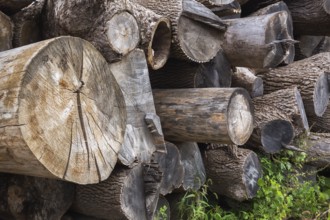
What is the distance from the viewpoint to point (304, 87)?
376 cm

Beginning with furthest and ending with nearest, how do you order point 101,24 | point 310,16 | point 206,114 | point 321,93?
point 310,16 < point 321,93 < point 206,114 < point 101,24

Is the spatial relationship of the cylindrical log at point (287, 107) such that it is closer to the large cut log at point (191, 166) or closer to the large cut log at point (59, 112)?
the large cut log at point (191, 166)

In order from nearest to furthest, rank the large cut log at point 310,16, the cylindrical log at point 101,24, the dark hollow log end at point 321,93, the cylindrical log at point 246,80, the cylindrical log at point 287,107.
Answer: the cylindrical log at point 101,24, the cylindrical log at point 287,107, the cylindrical log at point 246,80, the dark hollow log end at point 321,93, the large cut log at point 310,16

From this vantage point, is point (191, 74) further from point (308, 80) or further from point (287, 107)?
point (308, 80)

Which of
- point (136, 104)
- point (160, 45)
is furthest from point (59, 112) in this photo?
point (160, 45)

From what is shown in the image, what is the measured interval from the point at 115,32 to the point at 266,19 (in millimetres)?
1372

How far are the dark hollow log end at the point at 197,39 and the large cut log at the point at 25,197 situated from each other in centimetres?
116

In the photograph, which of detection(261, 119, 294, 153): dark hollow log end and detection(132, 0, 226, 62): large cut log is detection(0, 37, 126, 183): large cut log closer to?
detection(132, 0, 226, 62): large cut log

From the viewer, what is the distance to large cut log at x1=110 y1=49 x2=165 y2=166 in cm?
236

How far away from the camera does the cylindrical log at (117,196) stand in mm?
2225

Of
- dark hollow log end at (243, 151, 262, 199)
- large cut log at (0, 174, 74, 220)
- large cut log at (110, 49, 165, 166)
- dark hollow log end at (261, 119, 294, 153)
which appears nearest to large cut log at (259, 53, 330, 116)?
dark hollow log end at (261, 119, 294, 153)

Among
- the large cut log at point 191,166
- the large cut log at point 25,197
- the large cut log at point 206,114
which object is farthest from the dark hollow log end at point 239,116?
the large cut log at point 25,197

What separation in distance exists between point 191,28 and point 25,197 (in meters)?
1.42

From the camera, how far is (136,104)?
2.47m
